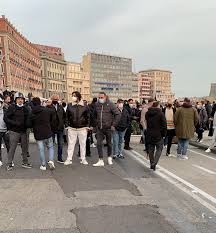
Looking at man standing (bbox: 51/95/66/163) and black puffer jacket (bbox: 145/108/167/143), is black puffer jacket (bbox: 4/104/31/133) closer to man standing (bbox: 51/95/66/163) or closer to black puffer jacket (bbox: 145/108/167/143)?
man standing (bbox: 51/95/66/163)

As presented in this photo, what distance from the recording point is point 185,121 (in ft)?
38.4

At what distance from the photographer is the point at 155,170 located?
953 centimetres

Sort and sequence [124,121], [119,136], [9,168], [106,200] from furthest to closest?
1. [124,121]
2. [119,136]
3. [9,168]
4. [106,200]

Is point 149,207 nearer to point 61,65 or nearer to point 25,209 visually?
point 25,209

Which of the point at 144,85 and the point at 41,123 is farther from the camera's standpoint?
the point at 144,85

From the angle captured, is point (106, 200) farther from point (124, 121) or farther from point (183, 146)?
point (183, 146)

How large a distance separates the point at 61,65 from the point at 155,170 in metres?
142

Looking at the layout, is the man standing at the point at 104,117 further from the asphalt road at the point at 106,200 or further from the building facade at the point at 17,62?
the building facade at the point at 17,62

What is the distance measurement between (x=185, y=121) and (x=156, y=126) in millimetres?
2243

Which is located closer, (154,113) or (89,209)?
(89,209)

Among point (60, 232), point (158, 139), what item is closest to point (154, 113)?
point (158, 139)

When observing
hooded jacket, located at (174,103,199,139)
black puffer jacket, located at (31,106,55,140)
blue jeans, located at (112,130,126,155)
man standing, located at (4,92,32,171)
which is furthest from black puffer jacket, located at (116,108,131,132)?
man standing, located at (4,92,32,171)

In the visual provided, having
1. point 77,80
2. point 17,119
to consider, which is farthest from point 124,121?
point 77,80

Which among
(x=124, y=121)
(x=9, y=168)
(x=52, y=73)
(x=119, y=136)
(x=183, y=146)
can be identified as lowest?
(x=9, y=168)
